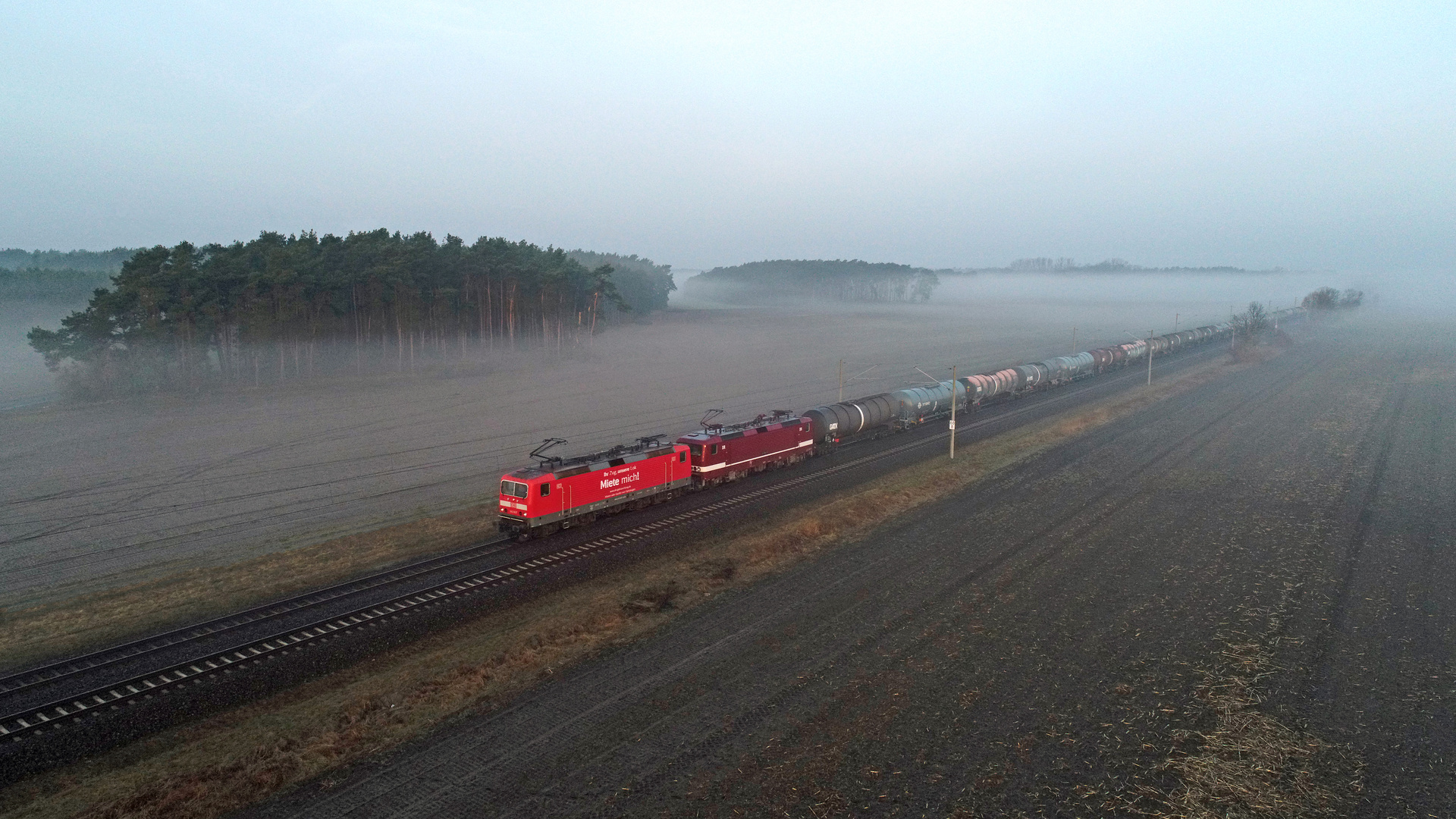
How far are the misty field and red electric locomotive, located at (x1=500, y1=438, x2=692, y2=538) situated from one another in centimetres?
916

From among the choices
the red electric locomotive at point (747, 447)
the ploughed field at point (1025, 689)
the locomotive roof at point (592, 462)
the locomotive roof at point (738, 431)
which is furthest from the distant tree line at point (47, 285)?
the ploughed field at point (1025, 689)

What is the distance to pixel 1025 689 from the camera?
752 inches

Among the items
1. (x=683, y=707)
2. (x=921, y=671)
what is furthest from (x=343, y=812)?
(x=921, y=671)

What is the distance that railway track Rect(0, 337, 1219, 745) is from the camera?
19.0 meters

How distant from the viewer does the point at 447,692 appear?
19141mm

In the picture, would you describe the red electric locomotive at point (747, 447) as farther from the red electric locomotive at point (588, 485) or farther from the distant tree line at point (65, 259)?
the distant tree line at point (65, 259)

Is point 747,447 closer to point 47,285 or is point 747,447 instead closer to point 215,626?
point 215,626

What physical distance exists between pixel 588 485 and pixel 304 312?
55715 millimetres

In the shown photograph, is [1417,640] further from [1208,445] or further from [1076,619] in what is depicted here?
[1208,445]

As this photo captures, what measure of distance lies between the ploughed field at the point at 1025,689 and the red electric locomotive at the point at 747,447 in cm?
1078

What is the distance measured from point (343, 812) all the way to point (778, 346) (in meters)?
110

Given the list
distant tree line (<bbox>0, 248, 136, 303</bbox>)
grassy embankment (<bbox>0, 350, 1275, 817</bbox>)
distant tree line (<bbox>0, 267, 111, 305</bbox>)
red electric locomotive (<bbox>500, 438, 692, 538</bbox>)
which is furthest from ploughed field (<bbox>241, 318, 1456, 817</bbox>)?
distant tree line (<bbox>0, 267, 111, 305</bbox>)

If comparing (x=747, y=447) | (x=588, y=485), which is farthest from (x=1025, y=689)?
(x=747, y=447)

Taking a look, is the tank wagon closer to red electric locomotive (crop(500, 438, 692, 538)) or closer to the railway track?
red electric locomotive (crop(500, 438, 692, 538))
